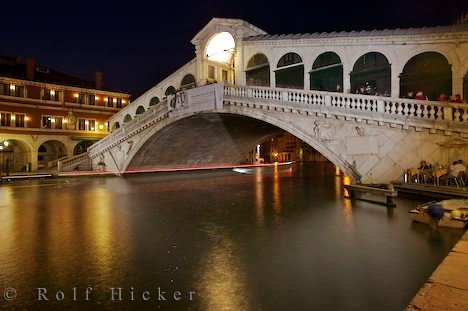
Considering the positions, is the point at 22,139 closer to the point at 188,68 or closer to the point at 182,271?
the point at 188,68

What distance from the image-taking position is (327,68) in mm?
20062

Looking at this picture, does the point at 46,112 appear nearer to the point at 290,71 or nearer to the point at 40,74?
the point at 40,74

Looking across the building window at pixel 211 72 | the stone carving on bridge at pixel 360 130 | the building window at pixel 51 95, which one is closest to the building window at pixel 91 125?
the building window at pixel 51 95

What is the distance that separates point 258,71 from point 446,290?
22046 millimetres

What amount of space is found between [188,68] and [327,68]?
1306 cm

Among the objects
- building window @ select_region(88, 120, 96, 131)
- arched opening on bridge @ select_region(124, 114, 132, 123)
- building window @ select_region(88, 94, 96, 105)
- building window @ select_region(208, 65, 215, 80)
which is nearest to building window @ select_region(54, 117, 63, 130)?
building window @ select_region(88, 120, 96, 131)

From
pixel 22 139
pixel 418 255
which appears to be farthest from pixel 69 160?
pixel 418 255

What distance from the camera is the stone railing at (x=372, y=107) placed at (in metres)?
12.6

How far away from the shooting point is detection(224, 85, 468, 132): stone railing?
41.2 ft

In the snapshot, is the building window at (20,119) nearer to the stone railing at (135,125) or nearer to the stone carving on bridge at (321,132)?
the stone railing at (135,125)

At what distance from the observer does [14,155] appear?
118ft

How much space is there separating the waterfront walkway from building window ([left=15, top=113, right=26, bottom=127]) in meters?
38.1

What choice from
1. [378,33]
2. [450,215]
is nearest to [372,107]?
[378,33]

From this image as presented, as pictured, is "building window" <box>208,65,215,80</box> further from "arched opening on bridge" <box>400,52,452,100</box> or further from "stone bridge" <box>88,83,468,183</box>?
"arched opening on bridge" <box>400,52,452,100</box>
